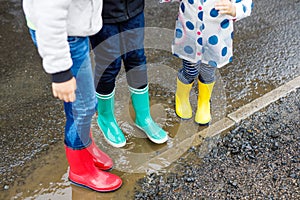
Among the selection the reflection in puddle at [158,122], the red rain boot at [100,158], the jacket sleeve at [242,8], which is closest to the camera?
the jacket sleeve at [242,8]

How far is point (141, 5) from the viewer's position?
7.34ft

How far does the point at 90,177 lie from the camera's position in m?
2.38

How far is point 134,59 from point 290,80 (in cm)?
159

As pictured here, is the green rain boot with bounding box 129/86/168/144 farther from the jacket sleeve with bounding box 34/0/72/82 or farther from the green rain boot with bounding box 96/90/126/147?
the jacket sleeve with bounding box 34/0/72/82

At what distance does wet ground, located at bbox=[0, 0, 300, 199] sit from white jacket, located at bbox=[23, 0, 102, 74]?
1.04 metres

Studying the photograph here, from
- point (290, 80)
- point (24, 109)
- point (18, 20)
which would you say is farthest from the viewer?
point (18, 20)

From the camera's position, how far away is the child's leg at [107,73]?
2205mm

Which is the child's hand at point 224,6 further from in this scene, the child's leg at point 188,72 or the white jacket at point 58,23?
the white jacket at point 58,23

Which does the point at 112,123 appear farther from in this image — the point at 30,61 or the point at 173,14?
the point at 173,14

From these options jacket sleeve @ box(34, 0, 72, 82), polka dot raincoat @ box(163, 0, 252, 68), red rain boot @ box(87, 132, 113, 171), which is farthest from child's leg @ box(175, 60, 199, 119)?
jacket sleeve @ box(34, 0, 72, 82)

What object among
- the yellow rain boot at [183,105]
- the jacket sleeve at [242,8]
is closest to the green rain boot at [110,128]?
the yellow rain boot at [183,105]

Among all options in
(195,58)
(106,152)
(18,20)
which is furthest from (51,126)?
(18,20)

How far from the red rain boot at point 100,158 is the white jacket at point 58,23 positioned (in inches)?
36.1

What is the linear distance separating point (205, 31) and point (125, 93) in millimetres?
940
